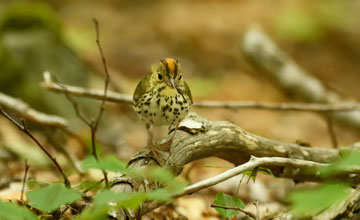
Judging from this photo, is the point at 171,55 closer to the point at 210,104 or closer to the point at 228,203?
the point at 210,104

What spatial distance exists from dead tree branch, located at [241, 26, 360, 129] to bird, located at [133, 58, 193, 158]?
113 inches

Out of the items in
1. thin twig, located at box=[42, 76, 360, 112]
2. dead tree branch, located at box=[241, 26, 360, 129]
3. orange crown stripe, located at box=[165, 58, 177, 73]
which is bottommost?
orange crown stripe, located at box=[165, 58, 177, 73]

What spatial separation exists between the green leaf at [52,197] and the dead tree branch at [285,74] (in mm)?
4280

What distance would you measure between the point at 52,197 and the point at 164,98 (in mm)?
1322

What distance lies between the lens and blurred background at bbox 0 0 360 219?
6.61 metres

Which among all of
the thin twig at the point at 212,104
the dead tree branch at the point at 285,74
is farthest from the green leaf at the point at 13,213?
the dead tree branch at the point at 285,74

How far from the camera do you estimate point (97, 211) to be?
1930 millimetres

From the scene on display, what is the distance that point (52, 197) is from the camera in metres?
2.02

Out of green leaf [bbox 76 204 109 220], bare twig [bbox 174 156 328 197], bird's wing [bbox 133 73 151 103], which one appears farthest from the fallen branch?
green leaf [bbox 76 204 109 220]

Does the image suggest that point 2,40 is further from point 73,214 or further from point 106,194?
point 106,194

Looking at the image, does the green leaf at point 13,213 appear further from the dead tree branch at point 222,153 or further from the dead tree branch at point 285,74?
the dead tree branch at point 285,74

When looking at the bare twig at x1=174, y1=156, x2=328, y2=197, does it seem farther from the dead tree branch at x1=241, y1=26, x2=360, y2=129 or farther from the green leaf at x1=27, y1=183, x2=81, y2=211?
the dead tree branch at x1=241, y1=26, x2=360, y2=129

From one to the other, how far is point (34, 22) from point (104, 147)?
2.12 meters

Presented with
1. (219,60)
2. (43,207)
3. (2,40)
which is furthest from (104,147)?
(219,60)
